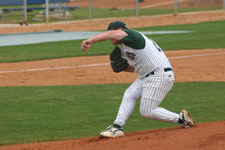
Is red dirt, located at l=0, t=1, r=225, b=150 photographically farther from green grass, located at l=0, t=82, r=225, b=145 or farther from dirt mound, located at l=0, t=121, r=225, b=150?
green grass, located at l=0, t=82, r=225, b=145

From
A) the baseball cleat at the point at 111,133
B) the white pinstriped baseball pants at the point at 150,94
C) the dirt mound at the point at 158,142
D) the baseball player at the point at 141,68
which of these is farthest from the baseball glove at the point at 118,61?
the dirt mound at the point at 158,142

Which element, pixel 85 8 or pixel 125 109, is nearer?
pixel 125 109

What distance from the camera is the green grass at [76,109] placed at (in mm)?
8164

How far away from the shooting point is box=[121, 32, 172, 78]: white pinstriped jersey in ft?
22.3

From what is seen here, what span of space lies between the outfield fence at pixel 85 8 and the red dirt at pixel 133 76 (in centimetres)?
147

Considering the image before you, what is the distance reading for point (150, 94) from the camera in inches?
274

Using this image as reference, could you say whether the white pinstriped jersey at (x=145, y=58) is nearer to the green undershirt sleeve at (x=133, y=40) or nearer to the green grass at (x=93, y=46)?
the green undershirt sleeve at (x=133, y=40)

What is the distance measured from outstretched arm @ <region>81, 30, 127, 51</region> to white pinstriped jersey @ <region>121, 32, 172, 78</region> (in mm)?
207

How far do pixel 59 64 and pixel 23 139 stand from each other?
8009 millimetres

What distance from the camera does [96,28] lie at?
26.5 meters

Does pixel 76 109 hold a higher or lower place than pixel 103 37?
lower

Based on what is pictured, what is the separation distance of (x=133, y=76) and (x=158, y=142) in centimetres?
706

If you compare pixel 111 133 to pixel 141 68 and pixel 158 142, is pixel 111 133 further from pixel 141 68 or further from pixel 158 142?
pixel 141 68

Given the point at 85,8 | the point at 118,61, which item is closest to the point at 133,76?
the point at 118,61
